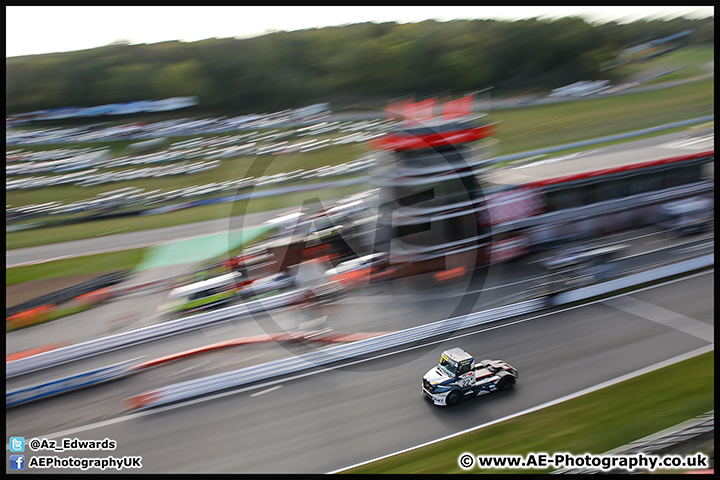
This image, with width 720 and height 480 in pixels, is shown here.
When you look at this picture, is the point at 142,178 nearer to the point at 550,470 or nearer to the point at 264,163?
the point at 264,163

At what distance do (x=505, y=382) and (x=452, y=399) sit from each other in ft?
3.48

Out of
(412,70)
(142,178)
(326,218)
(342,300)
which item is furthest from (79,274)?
(412,70)

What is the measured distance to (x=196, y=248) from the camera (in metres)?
17.1

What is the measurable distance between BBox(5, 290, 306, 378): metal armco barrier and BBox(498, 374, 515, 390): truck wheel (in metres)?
5.35

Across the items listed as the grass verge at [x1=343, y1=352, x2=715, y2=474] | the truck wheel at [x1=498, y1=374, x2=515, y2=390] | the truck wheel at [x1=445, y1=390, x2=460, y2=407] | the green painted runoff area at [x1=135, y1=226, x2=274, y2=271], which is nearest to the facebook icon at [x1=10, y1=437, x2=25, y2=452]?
the grass verge at [x1=343, y1=352, x2=715, y2=474]

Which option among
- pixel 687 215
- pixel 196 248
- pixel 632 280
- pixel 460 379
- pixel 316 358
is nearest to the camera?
pixel 460 379

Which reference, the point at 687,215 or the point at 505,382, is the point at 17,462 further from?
the point at 687,215

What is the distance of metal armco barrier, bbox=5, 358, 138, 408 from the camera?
31.0 feet

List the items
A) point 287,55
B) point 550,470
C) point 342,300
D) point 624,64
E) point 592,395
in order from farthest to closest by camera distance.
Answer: point 624,64 < point 287,55 < point 342,300 < point 592,395 < point 550,470

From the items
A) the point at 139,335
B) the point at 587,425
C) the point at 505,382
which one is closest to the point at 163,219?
the point at 139,335

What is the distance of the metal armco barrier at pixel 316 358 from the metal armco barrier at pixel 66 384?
870 mm

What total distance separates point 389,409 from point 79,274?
38.1 feet

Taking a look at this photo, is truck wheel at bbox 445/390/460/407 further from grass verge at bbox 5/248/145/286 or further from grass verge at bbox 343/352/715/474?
grass verge at bbox 5/248/145/286

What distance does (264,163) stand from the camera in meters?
27.4
